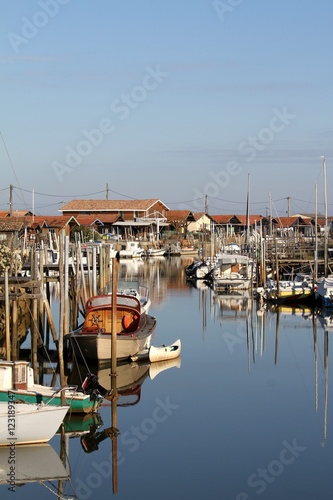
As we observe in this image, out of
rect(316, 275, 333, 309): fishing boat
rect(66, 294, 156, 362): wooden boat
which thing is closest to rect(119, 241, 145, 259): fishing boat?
rect(316, 275, 333, 309): fishing boat

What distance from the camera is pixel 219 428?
20.3 metres

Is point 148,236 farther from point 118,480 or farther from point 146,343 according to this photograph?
point 118,480

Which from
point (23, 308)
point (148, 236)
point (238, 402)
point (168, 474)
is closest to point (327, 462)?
point (168, 474)

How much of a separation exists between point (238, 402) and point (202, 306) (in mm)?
23492

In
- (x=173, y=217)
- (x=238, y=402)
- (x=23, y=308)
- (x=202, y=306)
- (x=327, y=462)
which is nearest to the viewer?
(x=327, y=462)

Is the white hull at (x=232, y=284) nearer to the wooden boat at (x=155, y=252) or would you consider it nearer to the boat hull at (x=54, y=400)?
the boat hull at (x=54, y=400)

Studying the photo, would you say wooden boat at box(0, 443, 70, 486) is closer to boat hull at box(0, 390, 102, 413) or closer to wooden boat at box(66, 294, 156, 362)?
boat hull at box(0, 390, 102, 413)

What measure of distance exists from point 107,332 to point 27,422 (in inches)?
376

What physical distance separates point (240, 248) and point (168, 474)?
2463 inches

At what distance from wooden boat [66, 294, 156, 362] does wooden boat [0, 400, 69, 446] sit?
25.9 feet

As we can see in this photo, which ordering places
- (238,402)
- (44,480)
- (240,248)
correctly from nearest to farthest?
(44,480)
(238,402)
(240,248)

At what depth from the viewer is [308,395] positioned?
2388 cm

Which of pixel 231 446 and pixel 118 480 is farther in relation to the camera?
pixel 231 446

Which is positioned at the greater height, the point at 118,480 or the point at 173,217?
the point at 173,217
